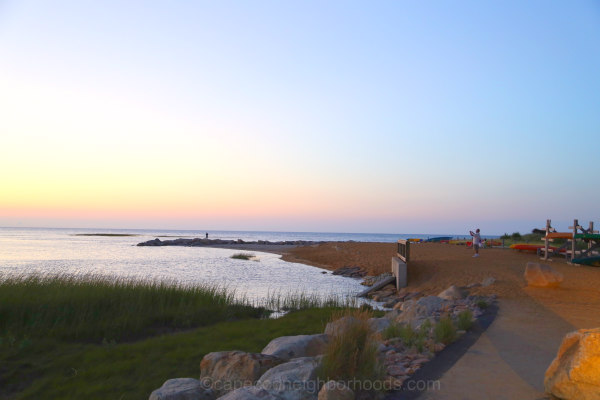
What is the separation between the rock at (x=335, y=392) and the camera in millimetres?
4483

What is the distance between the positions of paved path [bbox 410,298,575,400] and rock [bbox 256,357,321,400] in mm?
1037

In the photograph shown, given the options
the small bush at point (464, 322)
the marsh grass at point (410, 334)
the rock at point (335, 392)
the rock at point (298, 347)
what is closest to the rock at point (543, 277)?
the small bush at point (464, 322)

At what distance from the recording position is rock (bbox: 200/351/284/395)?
5.85 m

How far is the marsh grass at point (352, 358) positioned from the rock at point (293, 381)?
0.16 m

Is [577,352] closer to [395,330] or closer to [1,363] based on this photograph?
[395,330]

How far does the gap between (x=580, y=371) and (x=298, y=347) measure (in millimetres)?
3857

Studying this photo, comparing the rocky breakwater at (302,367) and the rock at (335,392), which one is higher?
the rock at (335,392)

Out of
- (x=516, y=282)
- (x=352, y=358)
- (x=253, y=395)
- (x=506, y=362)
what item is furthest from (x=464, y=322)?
(x=516, y=282)

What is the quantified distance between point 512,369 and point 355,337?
7.66 ft

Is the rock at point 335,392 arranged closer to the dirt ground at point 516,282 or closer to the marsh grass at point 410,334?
the marsh grass at point 410,334

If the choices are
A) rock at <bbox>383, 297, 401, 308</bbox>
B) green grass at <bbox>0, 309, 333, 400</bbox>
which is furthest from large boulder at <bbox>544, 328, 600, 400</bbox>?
rock at <bbox>383, 297, 401, 308</bbox>

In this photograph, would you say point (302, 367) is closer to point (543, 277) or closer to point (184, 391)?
point (184, 391)

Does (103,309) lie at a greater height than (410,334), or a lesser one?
lesser

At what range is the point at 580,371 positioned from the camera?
4.50 m
